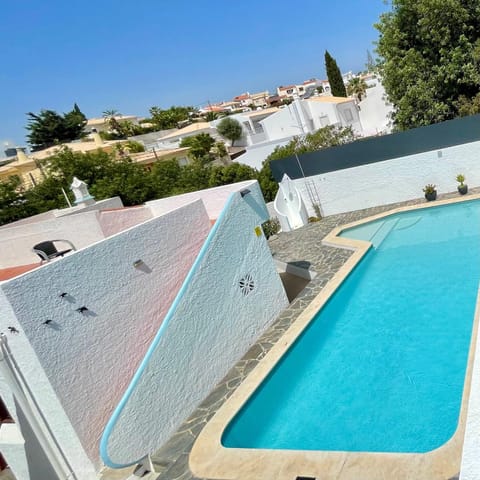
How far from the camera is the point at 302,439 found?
6223 millimetres

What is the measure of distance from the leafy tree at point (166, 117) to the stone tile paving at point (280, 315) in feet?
207

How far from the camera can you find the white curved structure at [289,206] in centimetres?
1670

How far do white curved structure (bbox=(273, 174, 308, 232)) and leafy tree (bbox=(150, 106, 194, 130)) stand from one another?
202 feet

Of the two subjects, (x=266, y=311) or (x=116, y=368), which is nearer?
(x=116, y=368)

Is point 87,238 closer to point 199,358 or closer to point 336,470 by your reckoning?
point 199,358

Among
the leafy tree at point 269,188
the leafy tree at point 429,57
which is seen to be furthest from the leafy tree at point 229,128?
the leafy tree at point 269,188

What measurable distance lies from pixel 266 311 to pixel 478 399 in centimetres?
744

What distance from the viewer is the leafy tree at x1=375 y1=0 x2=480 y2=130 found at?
18.0 m

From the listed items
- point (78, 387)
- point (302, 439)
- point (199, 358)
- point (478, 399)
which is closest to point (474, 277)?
point (302, 439)

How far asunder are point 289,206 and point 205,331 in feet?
33.7

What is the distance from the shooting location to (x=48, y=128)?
201ft

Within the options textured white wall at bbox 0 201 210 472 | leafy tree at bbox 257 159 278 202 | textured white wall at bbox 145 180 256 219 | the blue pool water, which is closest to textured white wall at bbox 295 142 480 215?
leafy tree at bbox 257 159 278 202

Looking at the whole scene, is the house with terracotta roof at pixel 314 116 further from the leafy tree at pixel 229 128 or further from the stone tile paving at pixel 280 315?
the stone tile paving at pixel 280 315

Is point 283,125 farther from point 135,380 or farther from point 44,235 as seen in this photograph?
point 135,380
